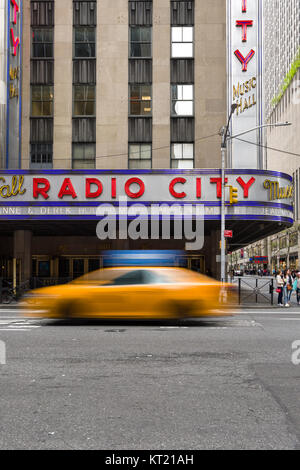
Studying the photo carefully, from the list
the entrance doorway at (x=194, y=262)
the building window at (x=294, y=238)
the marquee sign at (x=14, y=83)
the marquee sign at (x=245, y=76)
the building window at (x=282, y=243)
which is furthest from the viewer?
the building window at (x=282, y=243)

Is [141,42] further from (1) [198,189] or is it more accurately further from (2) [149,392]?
(2) [149,392]

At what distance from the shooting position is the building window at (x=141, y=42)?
30.6m

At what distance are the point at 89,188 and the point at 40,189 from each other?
245 centimetres

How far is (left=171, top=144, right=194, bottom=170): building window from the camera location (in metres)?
30.3

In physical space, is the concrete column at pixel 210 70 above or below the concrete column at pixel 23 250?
above

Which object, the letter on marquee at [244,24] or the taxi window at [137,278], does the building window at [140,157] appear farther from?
the taxi window at [137,278]

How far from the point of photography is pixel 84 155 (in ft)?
100

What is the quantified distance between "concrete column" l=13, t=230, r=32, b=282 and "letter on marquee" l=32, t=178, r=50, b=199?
596 centimetres

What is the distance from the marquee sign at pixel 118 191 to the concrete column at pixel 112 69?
6.72 m

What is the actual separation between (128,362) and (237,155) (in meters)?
23.2

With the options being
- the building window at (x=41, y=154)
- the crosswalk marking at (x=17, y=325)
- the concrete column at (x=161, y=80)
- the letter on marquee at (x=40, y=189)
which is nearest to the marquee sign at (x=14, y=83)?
the building window at (x=41, y=154)

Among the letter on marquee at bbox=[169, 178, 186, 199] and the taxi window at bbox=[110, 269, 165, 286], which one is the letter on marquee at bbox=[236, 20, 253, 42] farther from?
the taxi window at bbox=[110, 269, 165, 286]

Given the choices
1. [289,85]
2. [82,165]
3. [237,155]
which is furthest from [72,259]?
[289,85]

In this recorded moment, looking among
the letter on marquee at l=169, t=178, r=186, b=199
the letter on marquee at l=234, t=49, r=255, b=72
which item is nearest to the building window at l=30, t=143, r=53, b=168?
the letter on marquee at l=169, t=178, r=186, b=199
